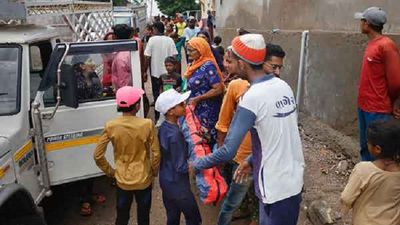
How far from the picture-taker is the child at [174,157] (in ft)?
9.64

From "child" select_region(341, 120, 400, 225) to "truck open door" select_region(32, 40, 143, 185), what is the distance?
7.16 feet

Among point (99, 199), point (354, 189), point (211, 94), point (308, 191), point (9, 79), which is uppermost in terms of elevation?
point (9, 79)

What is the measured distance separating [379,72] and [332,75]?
1.61 meters

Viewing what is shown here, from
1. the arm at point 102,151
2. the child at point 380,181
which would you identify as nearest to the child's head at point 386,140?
the child at point 380,181

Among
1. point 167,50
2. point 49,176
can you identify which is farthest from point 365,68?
point 167,50

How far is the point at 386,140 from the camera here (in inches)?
84.7

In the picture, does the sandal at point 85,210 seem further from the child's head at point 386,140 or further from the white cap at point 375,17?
the white cap at point 375,17

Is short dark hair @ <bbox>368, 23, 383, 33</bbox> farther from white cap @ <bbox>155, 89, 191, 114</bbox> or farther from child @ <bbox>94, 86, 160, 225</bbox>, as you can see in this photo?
child @ <bbox>94, 86, 160, 225</bbox>

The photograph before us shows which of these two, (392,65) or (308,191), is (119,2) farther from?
(392,65)

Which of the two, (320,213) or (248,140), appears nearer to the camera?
(248,140)

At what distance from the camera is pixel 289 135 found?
227cm

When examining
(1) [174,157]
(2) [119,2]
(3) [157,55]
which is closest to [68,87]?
(1) [174,157]

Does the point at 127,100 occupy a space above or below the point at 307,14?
below

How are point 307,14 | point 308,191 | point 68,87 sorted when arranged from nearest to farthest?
point 68,87
point 308,191
point 307,14
